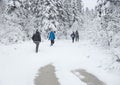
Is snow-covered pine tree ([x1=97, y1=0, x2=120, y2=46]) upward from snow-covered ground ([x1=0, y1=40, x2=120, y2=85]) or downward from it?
upward

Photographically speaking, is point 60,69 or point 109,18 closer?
point 60,69

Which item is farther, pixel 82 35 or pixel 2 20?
pixel 82 35

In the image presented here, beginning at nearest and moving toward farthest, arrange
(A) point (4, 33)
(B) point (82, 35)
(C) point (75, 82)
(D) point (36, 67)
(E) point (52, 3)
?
(C) point (75, 82) < (D) point (36, 67) < (A) point (4, 33) < (E) point (52, 3) < (B) point (82, 35)

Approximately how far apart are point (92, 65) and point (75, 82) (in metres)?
3.79

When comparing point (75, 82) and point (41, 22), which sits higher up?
point (41, 22)

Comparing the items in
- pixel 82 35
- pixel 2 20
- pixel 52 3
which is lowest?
pixel 82 35

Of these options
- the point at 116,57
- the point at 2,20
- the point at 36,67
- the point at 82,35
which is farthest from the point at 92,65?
the point at 82,35

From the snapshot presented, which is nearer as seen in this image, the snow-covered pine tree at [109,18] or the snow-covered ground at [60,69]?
the snow-covered ground at [60,69]

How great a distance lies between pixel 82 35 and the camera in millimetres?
53750

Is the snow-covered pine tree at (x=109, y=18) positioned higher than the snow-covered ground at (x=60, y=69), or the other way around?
the snow-covered pine tree at (x=109, y=18)

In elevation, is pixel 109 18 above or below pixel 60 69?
above

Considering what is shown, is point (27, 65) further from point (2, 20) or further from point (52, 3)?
point (52, 3)

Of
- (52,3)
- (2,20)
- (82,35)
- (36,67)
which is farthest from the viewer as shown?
(82,35)

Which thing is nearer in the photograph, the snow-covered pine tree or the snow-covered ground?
the snow-covered ground
